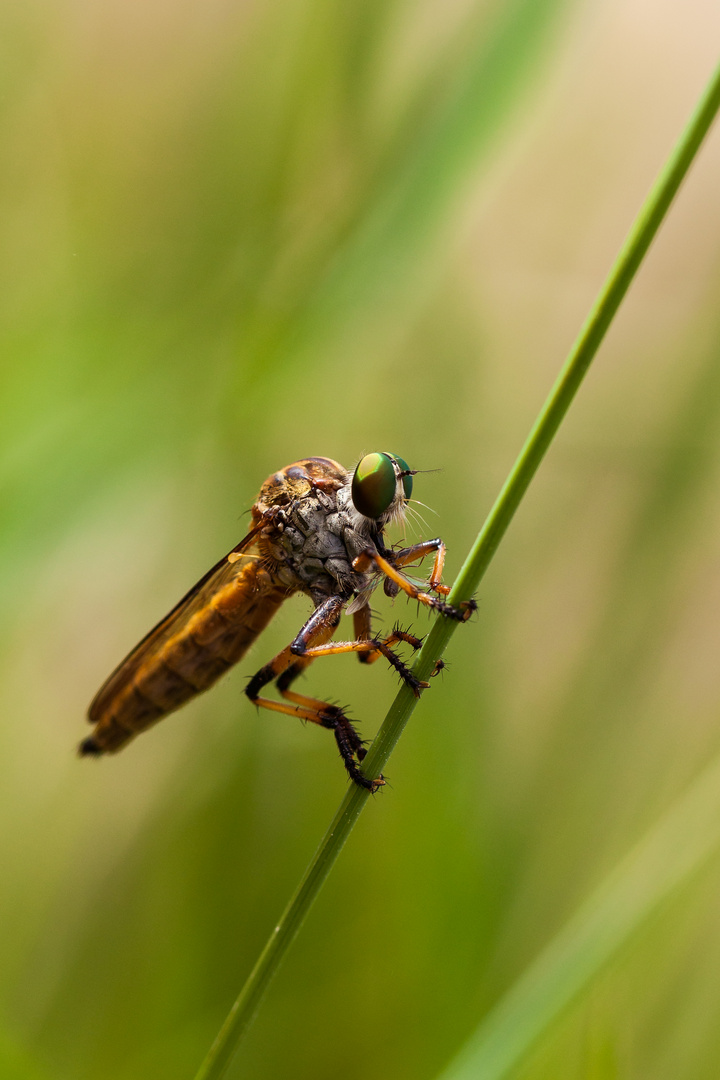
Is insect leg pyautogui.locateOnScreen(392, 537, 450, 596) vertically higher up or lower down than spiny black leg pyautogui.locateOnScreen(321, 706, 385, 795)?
higher up

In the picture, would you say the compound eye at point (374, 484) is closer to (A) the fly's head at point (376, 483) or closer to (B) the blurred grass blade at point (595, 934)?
(A) the fly's head at point (376, 483)

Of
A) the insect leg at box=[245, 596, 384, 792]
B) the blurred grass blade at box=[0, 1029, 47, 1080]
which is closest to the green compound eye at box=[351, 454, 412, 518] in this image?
the insect leg at box=[245, 596, 384, 792]

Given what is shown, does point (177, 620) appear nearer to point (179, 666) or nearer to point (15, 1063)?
point (179, 666)

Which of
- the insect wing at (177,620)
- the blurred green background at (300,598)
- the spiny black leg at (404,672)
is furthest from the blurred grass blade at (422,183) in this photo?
the spiny black leg at (404,672)

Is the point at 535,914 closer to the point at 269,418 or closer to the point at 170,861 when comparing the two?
the point at 170,861

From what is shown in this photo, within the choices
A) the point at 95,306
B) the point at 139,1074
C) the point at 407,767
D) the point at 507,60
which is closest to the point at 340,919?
the point at 407,767

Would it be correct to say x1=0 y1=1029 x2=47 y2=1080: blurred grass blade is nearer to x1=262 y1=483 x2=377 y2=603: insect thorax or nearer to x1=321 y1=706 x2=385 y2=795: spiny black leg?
x1=321 y1=706 x2=385 y2=795: spiny black leg
